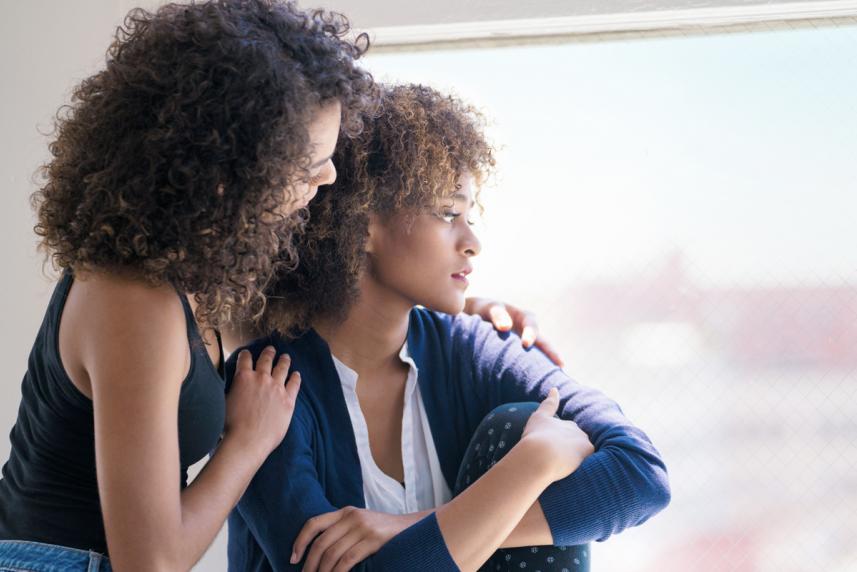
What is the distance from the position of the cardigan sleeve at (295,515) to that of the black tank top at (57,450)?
0.21 meters

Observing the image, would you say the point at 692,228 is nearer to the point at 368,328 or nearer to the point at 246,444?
the point at 368,328

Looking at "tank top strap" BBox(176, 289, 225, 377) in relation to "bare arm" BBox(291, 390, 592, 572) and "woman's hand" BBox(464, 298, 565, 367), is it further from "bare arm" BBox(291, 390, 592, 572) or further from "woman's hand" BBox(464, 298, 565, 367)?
"woman's hand" BBox(464, 298, 565, 367)

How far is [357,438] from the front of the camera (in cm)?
157

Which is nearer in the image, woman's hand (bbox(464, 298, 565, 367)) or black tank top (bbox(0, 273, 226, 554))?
black tank top (bbox(0, 273, 226, 554))

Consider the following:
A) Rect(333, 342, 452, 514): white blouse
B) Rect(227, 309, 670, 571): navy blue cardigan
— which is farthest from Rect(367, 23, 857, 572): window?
Rect(333, 342, 452, 514): white blouse

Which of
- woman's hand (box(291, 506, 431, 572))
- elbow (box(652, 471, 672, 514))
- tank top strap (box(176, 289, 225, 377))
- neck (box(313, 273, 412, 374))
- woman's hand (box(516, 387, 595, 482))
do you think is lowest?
woman's hand (box(291, 506, 431, 572))

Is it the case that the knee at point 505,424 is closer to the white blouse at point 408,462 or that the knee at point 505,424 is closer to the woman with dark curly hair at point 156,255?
the white blouse at point 408,462

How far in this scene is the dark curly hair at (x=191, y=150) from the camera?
43.8 inches

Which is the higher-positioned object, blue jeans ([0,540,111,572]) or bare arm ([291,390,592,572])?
bare arm ([291,390,592,572])

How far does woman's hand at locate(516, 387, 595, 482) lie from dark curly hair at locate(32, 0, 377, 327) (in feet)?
1.61

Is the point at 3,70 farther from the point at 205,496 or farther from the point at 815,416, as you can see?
the point at 815,416

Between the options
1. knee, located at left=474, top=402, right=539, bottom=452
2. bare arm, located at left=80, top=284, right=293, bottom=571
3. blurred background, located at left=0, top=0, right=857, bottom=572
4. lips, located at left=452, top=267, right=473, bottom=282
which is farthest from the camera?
blurred background, located at left=0, top=0, right=857, bottom=572

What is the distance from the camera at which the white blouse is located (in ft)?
5.08

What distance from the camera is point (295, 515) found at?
4.48 feet
